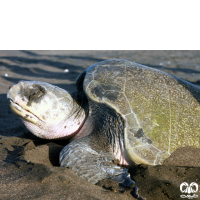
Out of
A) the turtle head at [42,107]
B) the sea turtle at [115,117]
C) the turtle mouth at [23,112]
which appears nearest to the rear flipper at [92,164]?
the sea turtle at [115,117]

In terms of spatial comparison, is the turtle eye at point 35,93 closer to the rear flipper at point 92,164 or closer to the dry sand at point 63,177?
the dry sand at point 63,177

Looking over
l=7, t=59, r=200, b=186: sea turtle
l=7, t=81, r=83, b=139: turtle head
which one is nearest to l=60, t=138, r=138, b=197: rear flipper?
l=7, t=59, r=200, b=186: sea turtle

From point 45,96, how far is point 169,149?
1.30m

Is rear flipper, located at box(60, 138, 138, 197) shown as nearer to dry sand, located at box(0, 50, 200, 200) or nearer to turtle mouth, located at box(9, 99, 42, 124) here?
dry sand, located at box(0, 50, 200, 200)

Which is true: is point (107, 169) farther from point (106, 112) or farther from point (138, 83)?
point (138, 83)

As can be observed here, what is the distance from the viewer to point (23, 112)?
2086 mm

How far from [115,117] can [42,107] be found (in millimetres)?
755

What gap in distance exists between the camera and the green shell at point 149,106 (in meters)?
1.78

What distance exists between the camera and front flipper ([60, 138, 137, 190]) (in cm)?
153

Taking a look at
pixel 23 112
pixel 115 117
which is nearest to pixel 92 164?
pixel 115 117

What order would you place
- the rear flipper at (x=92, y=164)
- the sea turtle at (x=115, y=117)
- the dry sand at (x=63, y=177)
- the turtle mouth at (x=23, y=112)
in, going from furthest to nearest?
the turtle mouth at (x=23, y=112) → the sea turtle at (x=115, y=117) → the rear flipper at (x=92, y=164) → the dry sand at (x=63, y=177)

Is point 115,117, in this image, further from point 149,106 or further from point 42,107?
point 42,107

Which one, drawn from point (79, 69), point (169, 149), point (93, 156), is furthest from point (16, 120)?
point (79, 69)

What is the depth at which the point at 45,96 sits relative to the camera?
214 cm
